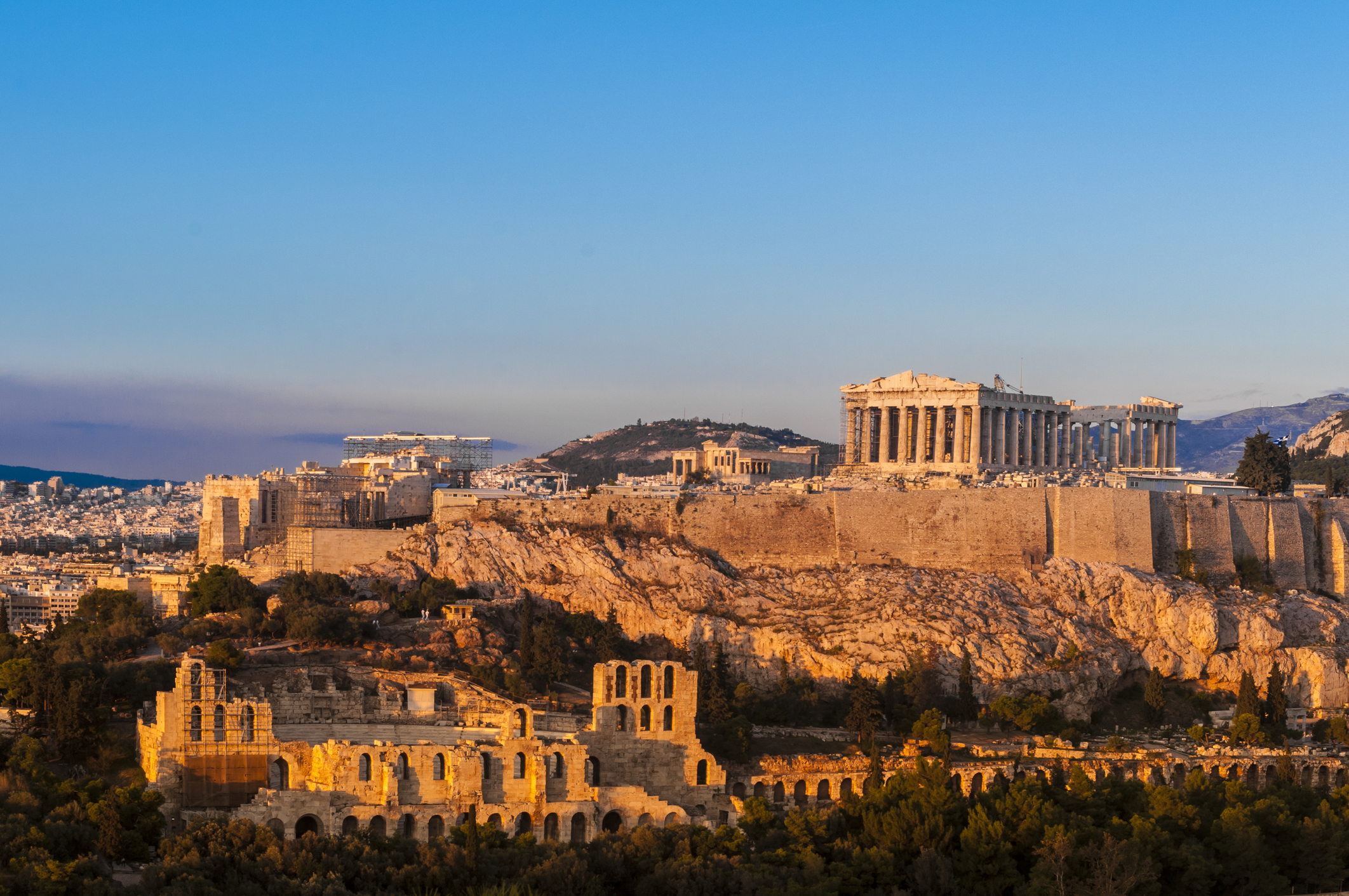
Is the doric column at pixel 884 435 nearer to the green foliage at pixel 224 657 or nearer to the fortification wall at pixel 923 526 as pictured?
the fortification wall at pixel 923 526

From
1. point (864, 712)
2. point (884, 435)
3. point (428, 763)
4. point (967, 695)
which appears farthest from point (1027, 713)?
point (884, 435)

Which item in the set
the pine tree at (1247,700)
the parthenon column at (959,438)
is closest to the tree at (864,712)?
the pine tree at (1247,700)

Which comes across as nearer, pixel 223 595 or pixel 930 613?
pixel 223 595

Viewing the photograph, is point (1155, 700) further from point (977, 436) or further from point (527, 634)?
point (527, 634)

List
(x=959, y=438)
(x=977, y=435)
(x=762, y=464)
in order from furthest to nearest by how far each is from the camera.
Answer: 1. (x=762, y=464)
2. (x=959, y=438)
3. (x=977, y=435)

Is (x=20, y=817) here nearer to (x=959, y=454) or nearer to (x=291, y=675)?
(x=291, y=675)

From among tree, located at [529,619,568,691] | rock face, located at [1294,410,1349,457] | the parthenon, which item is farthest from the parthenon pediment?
rock face, located at [1294,410,1349,457]

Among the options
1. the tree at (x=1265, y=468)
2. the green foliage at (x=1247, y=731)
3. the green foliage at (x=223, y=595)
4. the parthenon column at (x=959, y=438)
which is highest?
the parthenon column at (x=959, y=438)
